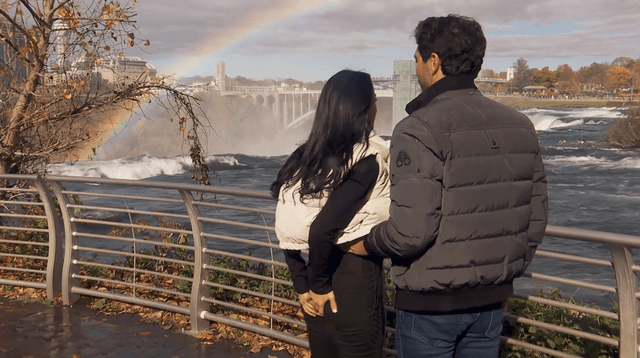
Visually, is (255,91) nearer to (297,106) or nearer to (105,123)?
(297,106)

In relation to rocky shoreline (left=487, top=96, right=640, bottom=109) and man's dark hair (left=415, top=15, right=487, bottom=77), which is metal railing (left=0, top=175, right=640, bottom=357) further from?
rocky shoreline (left=487, top=96, right=640, bottom=109)

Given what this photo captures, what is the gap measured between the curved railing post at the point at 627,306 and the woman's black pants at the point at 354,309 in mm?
1165

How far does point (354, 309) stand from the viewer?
2500 mm

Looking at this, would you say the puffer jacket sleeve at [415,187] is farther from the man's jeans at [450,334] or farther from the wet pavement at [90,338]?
the wet pavement at [90,338]

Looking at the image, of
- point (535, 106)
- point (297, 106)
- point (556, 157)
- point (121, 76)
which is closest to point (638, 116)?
point (556, 157)

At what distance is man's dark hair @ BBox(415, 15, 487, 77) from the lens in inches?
85.0

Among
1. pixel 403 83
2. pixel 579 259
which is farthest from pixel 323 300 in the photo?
pixel 403 83

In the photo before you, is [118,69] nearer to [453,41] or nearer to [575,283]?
[575,283]

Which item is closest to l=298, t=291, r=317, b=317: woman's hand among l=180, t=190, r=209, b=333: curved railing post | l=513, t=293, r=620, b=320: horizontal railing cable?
l=513, t=293, r=620, b=320: horizontal railing cable

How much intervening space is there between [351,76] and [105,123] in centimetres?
A: 694

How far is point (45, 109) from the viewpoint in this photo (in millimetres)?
8180

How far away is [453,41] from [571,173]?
88.4m

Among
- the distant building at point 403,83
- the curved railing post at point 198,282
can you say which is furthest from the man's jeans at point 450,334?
the distant building at point 403,83

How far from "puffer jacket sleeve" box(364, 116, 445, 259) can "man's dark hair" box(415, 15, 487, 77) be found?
0.85ft
